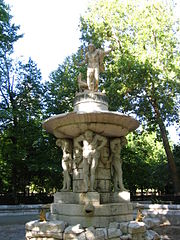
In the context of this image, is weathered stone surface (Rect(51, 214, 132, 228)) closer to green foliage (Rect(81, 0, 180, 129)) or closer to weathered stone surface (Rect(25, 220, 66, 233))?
weathered stone surface (Rect(25, 220, 66, 233))

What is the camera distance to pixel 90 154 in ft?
25.4

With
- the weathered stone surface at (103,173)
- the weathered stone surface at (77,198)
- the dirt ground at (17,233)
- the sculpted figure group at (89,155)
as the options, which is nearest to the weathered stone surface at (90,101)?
the sculpted figure group at (89,155)

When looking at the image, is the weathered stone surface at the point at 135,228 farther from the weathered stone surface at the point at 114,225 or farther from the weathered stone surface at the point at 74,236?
the weathered stone surface at the point at 74,236

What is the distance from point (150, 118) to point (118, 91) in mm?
3492

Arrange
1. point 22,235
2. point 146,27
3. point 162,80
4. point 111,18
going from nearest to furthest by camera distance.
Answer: point 22,235
point 162,80
point 146,27
point 111,18

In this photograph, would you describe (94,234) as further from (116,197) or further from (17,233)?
(17,233)

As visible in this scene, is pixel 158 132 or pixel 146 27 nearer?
pixel 146 27

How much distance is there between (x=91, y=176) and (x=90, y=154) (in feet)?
2.12

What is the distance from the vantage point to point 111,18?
20.0 meters

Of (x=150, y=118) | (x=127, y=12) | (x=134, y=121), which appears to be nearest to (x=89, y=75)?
(x=134, y=121)

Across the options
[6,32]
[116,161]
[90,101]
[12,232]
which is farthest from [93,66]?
[6,32]

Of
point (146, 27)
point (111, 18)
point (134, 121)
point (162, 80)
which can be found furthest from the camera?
point (111, 18)

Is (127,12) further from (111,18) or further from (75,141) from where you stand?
(75,141)

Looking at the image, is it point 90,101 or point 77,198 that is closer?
point 77,198
